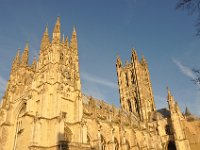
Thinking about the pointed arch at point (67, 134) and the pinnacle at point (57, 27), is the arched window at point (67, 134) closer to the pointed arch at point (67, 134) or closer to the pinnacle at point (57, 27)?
the pointed arch at point (67, 134)

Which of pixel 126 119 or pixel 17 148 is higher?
pixel 126 119

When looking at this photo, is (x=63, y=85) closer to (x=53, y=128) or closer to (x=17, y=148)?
(x=53, y=128)

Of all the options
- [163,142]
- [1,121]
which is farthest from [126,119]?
[1,121]

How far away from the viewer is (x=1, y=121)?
A: 32.4 m

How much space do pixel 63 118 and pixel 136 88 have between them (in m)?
30.7

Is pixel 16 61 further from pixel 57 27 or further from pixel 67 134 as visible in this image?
pixel 67 134

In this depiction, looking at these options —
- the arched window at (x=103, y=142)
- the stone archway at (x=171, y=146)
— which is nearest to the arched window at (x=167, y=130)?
the stone archway at (x=171, y=146)

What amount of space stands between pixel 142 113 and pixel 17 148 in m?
29.8

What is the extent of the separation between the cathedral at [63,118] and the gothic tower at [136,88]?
5.37m

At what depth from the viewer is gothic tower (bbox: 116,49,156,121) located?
171 ft

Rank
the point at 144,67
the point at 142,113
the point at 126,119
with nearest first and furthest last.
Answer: the point at 126,119 < the point at 142,113 < the point at 144,67

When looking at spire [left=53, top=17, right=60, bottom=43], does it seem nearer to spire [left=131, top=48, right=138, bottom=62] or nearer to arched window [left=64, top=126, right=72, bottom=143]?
arched window [left=64, top=126, right=72, bottom=143]

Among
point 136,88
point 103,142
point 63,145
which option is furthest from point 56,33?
point 136,88

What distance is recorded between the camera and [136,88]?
54719mm
